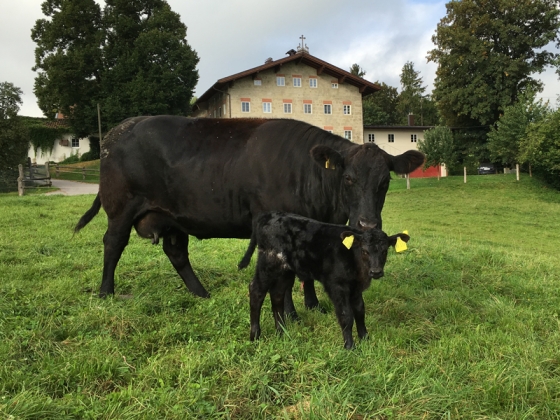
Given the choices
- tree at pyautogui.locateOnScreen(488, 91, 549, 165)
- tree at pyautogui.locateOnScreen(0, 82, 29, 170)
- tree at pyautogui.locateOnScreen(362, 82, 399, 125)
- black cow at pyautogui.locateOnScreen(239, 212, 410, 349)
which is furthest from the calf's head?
tree at pyautogui.locateOnScreen(362, 82, 399, 125)

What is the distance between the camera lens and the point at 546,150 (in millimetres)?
31266

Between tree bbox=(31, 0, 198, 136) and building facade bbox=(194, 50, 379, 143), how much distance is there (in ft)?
14.6

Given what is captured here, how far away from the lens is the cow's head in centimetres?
385

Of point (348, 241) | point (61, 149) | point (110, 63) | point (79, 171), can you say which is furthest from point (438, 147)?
point (61, 149)

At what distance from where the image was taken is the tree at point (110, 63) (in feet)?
132

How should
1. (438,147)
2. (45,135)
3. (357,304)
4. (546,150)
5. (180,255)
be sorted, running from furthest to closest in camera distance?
(45,135) → (438,147) → (546,150) → (180,255) → (357,304)

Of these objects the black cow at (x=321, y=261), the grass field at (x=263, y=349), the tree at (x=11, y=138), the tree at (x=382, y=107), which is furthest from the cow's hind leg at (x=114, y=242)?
the tree at (x=382, y=107)

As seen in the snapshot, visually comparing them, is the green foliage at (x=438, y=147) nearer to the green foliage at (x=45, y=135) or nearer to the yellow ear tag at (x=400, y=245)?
the yellow ear tag at (x=400, y=245)

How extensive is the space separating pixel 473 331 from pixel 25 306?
427 centimetres

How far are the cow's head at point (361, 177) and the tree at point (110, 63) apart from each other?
38443mm

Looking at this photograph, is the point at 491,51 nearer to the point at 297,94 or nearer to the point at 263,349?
the point at 297,94

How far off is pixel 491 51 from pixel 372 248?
A: 1897 inches

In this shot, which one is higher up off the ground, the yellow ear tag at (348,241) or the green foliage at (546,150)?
the green foliage at (546,150)

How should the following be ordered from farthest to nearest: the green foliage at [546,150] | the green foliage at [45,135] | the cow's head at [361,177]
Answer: the green foliage at [45,135] < the green foliage at [546,150] < the cow's head at [361,177]
